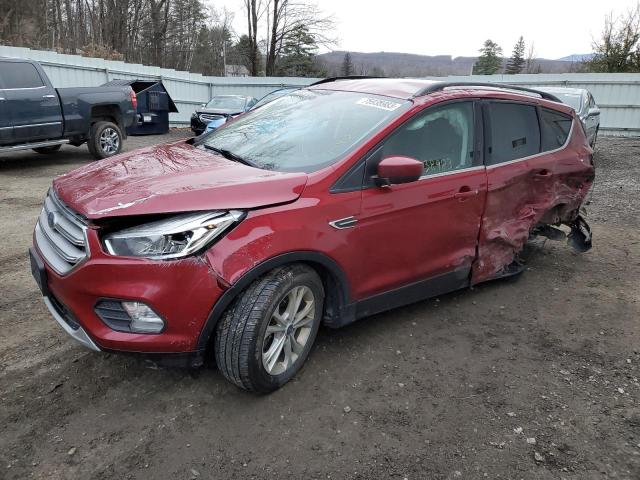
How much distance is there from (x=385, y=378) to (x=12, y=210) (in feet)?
18.5

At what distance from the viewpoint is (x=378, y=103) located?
136 inches

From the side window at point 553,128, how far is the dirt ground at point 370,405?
146 centimetres

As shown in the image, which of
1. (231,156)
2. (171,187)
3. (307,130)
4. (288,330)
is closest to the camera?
(171,187)

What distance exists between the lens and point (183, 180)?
2703mm

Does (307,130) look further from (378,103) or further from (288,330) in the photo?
(288,330)

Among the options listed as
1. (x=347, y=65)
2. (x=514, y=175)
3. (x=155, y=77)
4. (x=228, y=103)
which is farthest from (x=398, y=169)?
(x=347, y=65)

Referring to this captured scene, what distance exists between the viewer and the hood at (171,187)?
2475 millimetres

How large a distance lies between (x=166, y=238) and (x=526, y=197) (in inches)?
121

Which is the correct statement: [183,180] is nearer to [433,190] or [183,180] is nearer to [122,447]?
[122,447]

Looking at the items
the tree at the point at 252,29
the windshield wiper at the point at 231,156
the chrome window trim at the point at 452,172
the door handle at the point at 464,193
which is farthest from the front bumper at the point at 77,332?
the tree at the point at 252,29

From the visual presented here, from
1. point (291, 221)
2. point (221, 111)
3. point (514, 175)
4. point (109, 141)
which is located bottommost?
point (109, 141)

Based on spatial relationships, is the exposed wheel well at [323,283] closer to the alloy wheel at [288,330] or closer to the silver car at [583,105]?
the alloy wheel at [288,330]

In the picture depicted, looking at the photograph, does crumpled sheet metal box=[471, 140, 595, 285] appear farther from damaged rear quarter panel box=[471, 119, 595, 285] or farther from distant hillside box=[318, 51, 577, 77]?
distant hillside box=[318, 51, 577, 77]

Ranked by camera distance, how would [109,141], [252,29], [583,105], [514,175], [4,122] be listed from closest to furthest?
[514,175] < [4,122] < [583,105] < [109,141] < [252,29]
